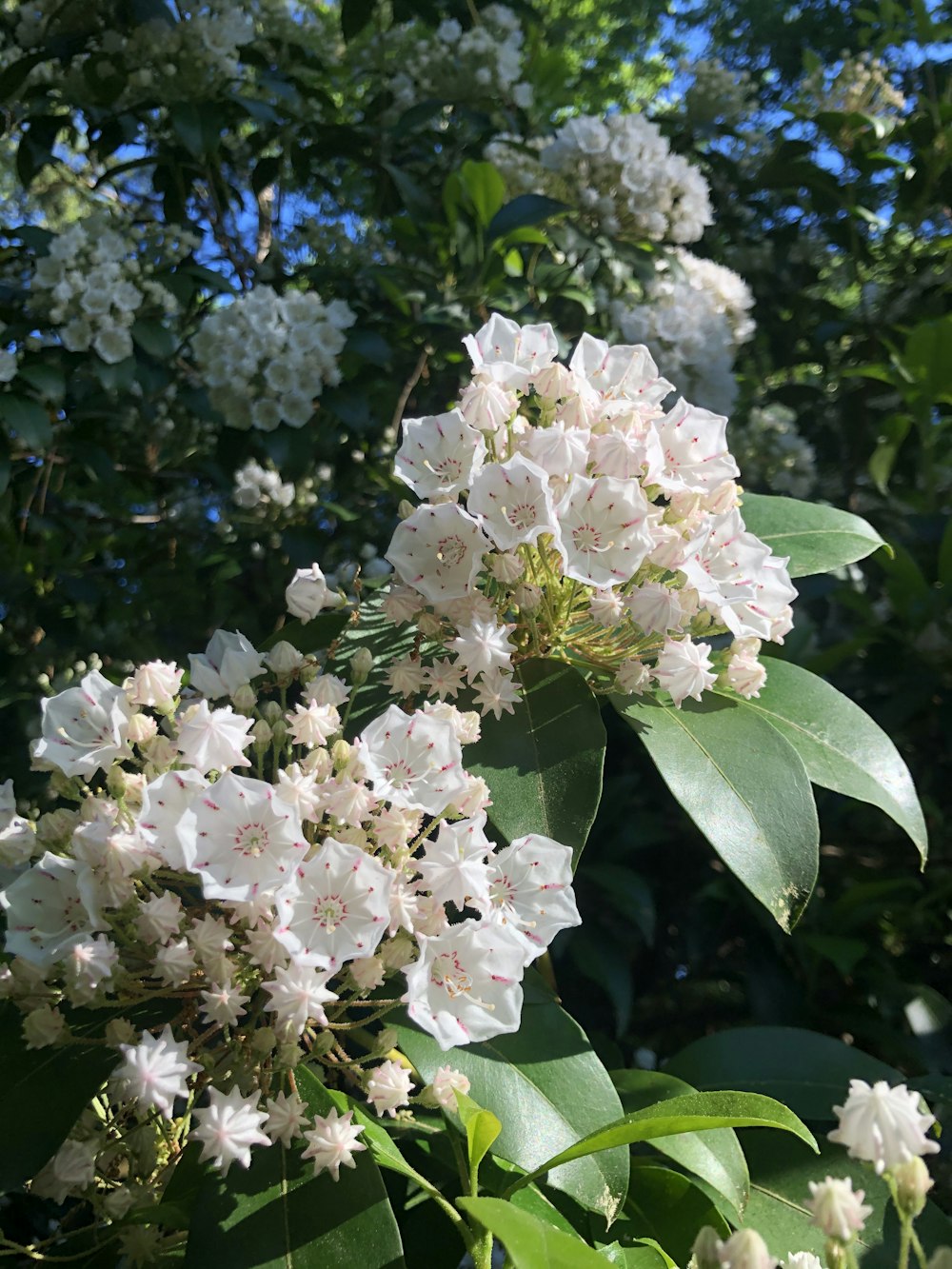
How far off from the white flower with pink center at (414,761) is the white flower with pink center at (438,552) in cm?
22

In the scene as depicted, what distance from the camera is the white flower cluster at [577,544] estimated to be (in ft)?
4.06

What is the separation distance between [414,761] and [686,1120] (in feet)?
1.41

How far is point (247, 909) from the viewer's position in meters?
0.97

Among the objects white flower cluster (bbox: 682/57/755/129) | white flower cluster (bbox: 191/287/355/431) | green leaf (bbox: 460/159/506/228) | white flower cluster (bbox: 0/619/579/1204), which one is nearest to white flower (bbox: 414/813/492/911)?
white flower cluster (bbox: 0/619/579/1204)

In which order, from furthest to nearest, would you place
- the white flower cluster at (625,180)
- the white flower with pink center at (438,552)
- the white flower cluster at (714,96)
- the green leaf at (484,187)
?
1. the white flower cluster at (714,96)
2. the white flower cluster at (625,180)
3. the green leaf at (484,187)
4. the white flower with pink center at (438,552)

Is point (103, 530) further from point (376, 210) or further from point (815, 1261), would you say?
point (815, 1261)

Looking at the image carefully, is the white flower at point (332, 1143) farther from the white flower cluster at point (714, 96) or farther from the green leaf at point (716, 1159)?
the white flower cluster at point (714, 96)

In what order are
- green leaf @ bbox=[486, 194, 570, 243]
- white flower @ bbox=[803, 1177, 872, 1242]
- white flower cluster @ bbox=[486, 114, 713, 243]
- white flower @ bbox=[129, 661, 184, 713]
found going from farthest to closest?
white flower cluster @ bbox=[486, 114, 713, 243] < green leaf @ bbox=[486, 194, 570, 243] < white flower @ bbox=[129, 661, 184, 713] < white flower @ bbox=[803, 1177, 872, 1242]

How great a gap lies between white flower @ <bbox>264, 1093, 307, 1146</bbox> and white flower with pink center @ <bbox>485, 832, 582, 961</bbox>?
0.28 meters

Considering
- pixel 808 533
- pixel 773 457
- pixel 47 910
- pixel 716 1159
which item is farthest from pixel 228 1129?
pixel 773 457

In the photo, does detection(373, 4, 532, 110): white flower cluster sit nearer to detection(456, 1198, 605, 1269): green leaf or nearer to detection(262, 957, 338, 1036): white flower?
detection(262, 957, 338, 1036): white flower

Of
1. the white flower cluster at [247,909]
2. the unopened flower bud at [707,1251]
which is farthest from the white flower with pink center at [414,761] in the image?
the unopened flower bud at [707,1251]

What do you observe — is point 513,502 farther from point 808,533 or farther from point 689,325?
point 689,325

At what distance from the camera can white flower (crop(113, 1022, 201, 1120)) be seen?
932 mm
